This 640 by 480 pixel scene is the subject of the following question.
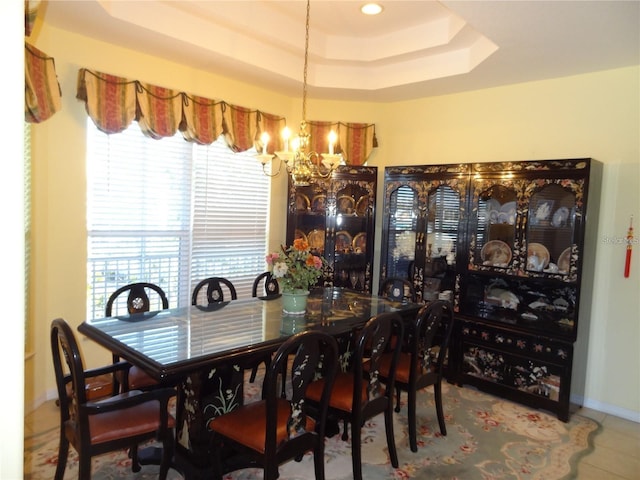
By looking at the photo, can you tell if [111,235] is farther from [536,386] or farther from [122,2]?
[536,386]

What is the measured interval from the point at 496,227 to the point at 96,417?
3184mm

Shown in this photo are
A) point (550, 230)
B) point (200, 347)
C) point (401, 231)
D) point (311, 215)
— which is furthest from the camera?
point (311, 215)

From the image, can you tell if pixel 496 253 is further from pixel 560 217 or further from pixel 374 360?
pixel 374 360

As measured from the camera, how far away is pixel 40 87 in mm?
2689

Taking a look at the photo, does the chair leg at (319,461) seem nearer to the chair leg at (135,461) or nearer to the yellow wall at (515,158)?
the chair leg at (135,461)

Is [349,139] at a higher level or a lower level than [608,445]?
higher

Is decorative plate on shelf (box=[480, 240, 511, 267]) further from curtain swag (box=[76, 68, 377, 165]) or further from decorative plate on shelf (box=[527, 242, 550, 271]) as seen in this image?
curtain swag (box=[76, 68, 377, 165])

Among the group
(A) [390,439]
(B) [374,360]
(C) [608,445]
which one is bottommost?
(C) [608,445]

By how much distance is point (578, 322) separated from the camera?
3.24m

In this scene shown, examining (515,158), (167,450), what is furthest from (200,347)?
(515,158)

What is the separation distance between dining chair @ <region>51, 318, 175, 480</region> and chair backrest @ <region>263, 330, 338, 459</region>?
52 cm

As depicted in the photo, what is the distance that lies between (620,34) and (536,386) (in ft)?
8.38

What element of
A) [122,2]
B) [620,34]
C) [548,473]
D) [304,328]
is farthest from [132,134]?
[548,473]

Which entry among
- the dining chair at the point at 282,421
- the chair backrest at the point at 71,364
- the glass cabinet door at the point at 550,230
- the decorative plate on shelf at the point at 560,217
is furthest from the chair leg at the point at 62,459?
the decorative plate on shelf at the point at 560,217
